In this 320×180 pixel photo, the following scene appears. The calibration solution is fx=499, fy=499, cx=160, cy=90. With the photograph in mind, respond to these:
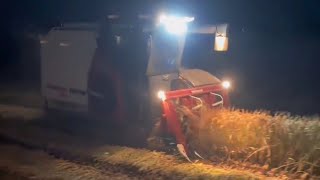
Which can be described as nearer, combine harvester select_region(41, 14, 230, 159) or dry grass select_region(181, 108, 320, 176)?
dry grass select_region(181, 108, 320, 176)

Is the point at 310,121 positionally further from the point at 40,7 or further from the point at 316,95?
the point at 40,7

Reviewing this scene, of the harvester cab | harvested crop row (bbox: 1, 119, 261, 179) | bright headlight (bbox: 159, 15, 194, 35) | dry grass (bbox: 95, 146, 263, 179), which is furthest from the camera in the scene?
bright headlight (bbox: 159, 15, 194, 35)

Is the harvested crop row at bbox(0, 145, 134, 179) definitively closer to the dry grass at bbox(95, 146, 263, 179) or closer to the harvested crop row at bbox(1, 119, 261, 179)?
the harvested crop row at bbox(1, 119, 261, 179)

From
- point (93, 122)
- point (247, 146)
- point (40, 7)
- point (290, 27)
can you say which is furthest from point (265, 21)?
point (247, 146)

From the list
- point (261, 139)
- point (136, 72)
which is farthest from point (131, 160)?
point (136, 72)

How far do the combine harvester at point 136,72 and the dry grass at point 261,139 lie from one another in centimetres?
49

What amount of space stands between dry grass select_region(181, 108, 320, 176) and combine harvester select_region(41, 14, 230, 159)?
0.49 m

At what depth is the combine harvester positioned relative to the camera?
1048 cm

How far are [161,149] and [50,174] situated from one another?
8.25ft

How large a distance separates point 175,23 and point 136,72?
1354mm

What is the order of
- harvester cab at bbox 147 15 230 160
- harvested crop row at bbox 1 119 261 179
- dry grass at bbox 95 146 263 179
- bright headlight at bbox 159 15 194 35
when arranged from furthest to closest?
bright headlight at bbox 159 15 194 35, harvester cab at bbox 147 15 230 160, harvested crop row at bbox 1 119 261 179, dry grass at bbox 95 146 263 179

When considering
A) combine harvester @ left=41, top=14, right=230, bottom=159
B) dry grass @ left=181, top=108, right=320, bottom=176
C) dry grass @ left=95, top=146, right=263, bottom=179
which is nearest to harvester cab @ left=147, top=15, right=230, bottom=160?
combine harvester @ left=41, top=14, right=230, bottom=159

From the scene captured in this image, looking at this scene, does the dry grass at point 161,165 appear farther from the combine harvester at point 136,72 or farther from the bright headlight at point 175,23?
the bright headlight at point 175,23

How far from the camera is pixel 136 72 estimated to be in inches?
427
